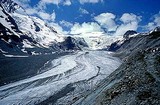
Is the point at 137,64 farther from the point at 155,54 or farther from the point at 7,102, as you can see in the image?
the point at 7,102

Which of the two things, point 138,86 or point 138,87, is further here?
point 138,86

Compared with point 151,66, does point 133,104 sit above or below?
below

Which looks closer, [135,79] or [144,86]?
[144,86]

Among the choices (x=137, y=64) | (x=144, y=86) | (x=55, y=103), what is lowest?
(x=55, y=103)

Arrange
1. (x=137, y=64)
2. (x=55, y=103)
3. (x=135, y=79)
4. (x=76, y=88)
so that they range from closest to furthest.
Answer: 1. (x=135, y=79)
2. (x=137, y=64)
3. (x=55, y=103)
4. (x=76, y=88)

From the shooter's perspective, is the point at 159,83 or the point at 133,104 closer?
the point at 133,104

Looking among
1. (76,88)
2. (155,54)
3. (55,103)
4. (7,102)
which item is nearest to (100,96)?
(155,54)

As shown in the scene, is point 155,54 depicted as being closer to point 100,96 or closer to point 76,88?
point 100,96

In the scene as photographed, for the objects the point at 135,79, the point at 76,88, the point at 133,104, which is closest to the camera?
the point at 133,104

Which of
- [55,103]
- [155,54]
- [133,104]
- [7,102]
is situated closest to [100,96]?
[133,104]
